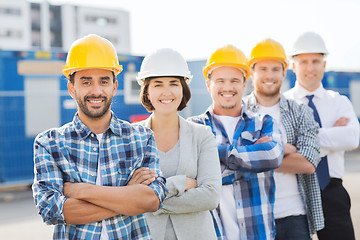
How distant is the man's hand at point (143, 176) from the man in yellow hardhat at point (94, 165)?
0.07 ft

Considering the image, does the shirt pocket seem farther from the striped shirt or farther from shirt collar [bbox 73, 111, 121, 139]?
the striped shirt

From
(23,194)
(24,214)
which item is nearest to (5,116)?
(23,194)

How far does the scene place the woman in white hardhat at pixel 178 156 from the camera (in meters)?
2.74

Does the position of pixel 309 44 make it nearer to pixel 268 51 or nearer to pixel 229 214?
pixel 268 51

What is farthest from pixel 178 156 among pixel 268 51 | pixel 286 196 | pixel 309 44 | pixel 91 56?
pixel 309 44

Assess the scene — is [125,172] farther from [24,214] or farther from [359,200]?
[359,200]

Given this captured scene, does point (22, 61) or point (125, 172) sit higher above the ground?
point (22, 61)

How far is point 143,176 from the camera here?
2.42 m

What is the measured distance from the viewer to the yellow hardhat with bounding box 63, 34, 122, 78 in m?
2.51

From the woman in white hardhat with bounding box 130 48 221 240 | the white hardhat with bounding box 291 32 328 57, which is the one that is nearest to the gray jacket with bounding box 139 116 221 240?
the woman in white hardhat with bounding box 130 48 221 240

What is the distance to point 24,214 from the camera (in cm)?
806

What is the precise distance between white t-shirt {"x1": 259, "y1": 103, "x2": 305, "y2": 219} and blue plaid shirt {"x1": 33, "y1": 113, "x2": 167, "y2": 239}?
1263 mm

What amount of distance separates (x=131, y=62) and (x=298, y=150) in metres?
8.10

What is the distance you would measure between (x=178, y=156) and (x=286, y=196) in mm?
1067
